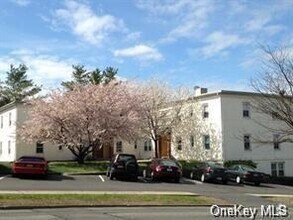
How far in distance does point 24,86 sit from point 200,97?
4187cm

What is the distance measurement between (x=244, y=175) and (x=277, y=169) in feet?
38.4

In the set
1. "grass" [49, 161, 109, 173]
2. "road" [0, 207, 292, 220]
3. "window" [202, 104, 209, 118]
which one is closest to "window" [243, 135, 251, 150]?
"window" [202, 104, 209, 118]

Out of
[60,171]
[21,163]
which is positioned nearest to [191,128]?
[60,171]

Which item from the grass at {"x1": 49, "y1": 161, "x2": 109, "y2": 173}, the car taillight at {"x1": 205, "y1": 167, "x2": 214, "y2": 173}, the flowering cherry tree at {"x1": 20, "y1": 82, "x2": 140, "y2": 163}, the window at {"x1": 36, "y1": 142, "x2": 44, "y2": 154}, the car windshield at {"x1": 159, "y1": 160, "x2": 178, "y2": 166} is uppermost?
the flowering cherry tree at {"x1": 20, "y1": 82, "x2": 140, "y2": 163}

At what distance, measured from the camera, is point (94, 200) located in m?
19.7

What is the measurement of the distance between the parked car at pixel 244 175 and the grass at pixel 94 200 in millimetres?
13983

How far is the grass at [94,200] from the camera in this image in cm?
1822

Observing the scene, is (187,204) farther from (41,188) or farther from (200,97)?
(200,97)

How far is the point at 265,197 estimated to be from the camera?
83.1 ft

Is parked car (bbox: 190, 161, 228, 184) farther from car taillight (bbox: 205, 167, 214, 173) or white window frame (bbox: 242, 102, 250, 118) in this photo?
white window frame (bbox: 242, 102, 250, 118)

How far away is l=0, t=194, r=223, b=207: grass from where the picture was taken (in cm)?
1822

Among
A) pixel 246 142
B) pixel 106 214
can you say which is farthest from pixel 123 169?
pixel 246 142

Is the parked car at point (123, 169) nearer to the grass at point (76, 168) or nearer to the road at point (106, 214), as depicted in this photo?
the grass at point (76, 168)

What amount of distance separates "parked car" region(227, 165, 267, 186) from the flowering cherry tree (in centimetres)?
914
